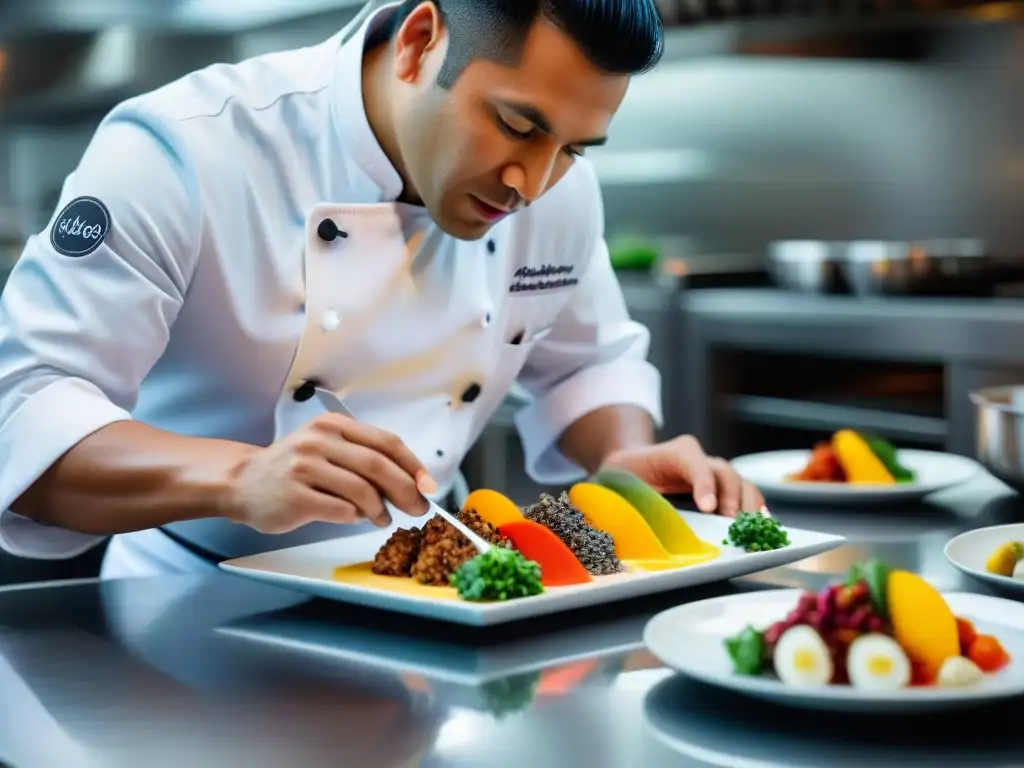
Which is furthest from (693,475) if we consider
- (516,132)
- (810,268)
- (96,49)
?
(96,49)

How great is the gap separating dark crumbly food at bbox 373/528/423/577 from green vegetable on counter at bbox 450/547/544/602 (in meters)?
0.12

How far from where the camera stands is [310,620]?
4.26 feet

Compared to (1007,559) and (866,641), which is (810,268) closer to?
(1007,559)

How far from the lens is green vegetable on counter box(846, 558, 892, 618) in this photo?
3.20 feet

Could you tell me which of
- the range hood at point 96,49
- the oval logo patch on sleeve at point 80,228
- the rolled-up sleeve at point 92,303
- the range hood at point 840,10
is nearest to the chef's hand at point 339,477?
the rolled-up sleeve at point 92,303

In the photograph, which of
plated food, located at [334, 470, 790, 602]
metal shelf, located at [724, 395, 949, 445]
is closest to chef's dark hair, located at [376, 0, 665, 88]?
plated food, located at [334, 470, 790, 602]

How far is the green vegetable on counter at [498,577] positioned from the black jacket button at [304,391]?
2.06ft

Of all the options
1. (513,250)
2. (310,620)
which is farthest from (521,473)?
(310,620)

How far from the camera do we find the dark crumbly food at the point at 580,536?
1355mm

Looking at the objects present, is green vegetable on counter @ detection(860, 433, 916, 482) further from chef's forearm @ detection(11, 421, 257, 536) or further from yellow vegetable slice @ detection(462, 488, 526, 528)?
chef's forearm @ detection(11, 421, 257, 536)

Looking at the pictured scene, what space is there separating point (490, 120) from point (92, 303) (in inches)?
19.8

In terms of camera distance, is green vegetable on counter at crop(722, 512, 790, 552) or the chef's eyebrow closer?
green vegetable on counter at crop(722, 512, 790, 552)

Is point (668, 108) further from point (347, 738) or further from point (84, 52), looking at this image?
point (347, 738)

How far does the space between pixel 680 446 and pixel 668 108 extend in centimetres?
350
